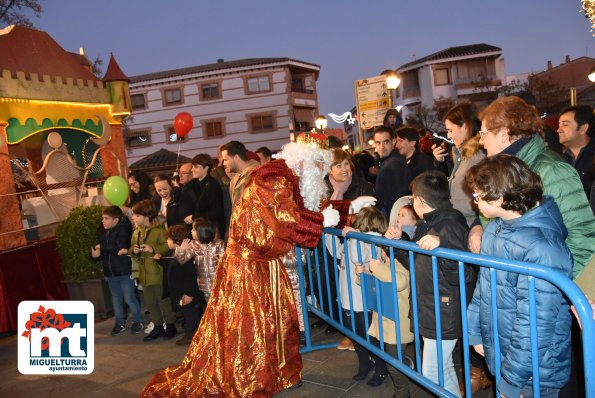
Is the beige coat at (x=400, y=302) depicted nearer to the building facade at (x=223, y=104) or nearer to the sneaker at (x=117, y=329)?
the sneaker at (x=117, y=329)

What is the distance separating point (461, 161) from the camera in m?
3.62

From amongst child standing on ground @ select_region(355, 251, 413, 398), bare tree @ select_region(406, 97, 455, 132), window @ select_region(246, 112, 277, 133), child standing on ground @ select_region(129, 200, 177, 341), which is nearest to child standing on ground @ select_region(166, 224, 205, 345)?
child standing on ground @ select_region(129, 200, 177, 341)

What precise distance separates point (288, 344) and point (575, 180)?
8.10 feet

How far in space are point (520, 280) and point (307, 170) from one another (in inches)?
92.3

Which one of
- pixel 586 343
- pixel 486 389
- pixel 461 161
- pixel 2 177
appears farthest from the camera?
pixel 2 177

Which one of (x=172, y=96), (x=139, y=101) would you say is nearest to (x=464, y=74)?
(x=172, y=96)

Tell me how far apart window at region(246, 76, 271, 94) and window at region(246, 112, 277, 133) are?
1770 mm

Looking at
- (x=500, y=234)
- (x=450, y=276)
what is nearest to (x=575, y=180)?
(x=500, y=234)

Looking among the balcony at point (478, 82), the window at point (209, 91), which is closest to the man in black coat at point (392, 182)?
the window at point (209, 91)

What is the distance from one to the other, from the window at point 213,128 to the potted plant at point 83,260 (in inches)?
1081

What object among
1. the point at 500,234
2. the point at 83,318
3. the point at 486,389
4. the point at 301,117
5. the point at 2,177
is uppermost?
the point at 301,117

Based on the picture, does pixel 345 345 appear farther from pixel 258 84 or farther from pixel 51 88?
pixel 258 84

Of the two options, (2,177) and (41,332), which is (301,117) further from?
(41,332)

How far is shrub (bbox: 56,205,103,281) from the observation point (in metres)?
6.52
